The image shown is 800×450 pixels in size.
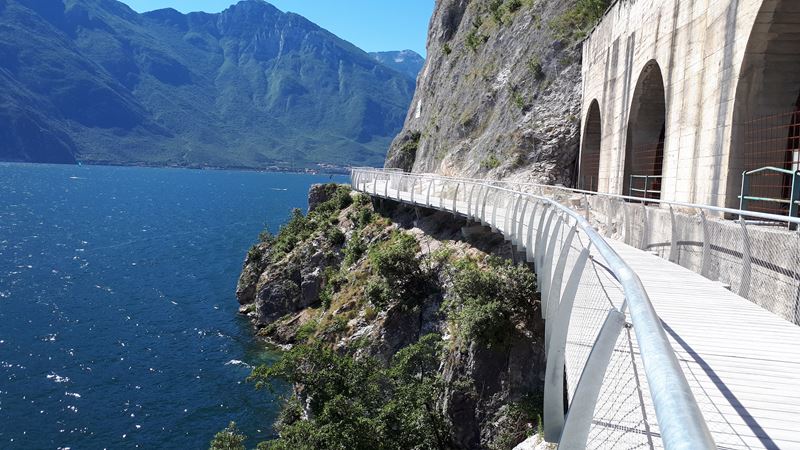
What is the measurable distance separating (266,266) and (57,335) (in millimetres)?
12944

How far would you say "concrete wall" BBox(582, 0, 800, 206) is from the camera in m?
12.4

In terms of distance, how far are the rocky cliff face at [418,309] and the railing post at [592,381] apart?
38.3 ft

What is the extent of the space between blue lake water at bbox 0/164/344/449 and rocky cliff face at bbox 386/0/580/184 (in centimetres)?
1671

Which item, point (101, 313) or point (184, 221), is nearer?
point (101, 313)

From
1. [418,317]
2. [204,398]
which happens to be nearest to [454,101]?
[418,317]

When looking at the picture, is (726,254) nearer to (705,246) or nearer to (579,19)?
(705,246)

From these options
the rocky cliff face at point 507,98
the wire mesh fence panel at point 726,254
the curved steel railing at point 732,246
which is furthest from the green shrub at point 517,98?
the wire mesh fence panel at point 726,254

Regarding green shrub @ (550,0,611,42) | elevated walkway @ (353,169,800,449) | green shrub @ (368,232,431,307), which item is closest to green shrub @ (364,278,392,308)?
green shrub @ (368,232,431,307)

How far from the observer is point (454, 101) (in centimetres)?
4347

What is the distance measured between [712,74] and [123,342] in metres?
30.3

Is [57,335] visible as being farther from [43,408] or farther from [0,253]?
[0,253]

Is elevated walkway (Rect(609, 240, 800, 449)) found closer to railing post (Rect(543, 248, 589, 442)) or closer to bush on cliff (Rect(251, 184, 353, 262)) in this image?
railing post (Rect(543, 248, 589, 442))

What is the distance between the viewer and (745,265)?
848cm

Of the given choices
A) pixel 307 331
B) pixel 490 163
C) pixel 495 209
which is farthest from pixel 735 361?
pixel 490 163
